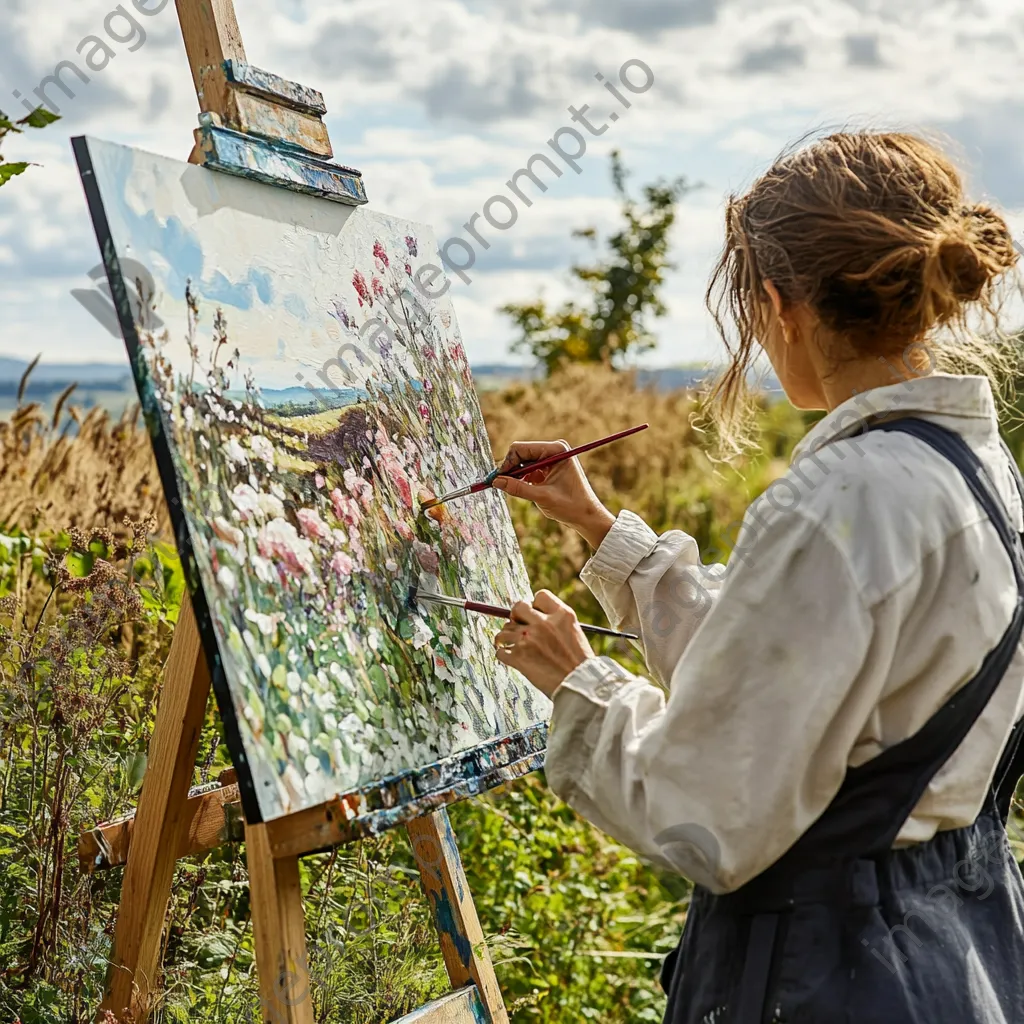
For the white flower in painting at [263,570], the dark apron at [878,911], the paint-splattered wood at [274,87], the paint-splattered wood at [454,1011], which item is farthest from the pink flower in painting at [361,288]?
the paint-splattered wood at [454,1011]

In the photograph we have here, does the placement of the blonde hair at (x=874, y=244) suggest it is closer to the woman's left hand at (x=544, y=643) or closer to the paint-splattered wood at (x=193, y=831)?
the woman's left hand at (x=544, y=643)

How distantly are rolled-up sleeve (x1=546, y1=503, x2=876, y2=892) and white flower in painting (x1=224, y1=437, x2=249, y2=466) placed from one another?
71 centimetres

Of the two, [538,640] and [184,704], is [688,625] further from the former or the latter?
[184,704]

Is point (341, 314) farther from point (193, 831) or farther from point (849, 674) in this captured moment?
point (849, 674)

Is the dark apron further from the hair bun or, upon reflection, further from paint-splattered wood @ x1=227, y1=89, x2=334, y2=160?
paint-splattered wood @ x1=227, y1=89, x2=334, y2=160

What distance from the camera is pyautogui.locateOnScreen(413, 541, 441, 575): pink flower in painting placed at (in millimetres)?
2016

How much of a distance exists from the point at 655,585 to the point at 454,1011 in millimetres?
806

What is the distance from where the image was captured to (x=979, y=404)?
4.78 ft

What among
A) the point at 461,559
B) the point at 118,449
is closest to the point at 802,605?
the point at 461,559

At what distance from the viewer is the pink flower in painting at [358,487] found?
1905mm

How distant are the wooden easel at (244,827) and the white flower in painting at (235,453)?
0.25 m

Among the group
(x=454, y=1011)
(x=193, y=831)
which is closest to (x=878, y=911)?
→ (x=454, y=1011)

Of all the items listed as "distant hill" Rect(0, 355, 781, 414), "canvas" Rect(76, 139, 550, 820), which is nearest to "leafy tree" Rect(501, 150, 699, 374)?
"distant hill" Rect(0, 355, 781, 414)

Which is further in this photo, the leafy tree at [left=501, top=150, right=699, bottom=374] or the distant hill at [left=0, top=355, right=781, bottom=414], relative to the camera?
the leafy tree at [left=501, top=150, right=699, bottom=374]
